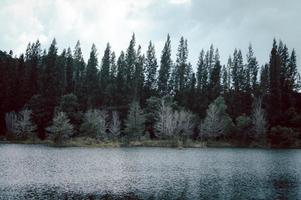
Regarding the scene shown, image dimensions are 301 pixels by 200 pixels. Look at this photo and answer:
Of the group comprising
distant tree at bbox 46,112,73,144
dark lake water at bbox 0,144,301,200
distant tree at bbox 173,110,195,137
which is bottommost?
dark lake water at bbox 0,144,301,200

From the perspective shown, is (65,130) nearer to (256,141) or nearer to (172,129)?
(172,129)

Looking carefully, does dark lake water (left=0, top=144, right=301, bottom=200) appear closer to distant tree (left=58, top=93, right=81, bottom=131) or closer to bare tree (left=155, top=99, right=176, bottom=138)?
bare tree (left=155, top=99, right=176, bottom=138)

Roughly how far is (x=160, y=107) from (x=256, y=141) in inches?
1130

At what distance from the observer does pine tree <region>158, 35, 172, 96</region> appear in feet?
Result: 416

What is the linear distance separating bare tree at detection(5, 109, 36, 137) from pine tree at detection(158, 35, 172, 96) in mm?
47120

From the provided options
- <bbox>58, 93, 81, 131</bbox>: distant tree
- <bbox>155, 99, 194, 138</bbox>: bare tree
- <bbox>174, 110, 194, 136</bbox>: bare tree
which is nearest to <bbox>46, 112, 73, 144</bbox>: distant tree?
<bbox>58, 93, 81, 131</bbox>: distant tree

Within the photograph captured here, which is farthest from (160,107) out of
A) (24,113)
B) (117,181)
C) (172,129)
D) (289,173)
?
(117,181)

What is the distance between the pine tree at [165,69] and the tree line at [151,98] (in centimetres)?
37

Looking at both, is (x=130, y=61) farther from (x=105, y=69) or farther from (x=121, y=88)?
(x=121, y=88)

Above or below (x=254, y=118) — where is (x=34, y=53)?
above

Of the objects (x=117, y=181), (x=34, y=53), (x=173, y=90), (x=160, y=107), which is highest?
(x=34, y=53)

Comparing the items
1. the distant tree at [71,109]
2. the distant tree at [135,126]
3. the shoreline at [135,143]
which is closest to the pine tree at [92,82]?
the distant tree at [71,109]

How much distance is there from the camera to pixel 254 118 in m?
97.6

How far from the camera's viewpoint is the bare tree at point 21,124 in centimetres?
9450
